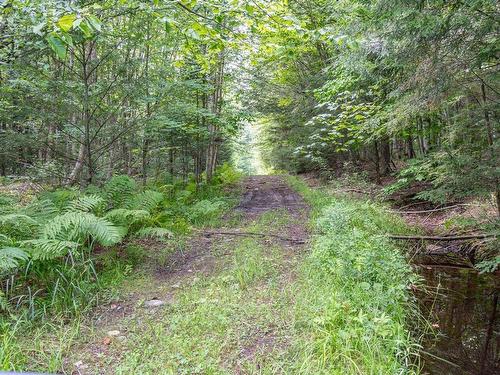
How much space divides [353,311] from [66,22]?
3242 mm

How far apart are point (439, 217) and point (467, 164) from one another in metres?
3.37

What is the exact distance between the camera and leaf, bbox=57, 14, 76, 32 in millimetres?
2148

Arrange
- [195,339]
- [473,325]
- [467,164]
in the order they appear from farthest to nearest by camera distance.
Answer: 1. [467,164]
2. [473,325]
3. [195,339]

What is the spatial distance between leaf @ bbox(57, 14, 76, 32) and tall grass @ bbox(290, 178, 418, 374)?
285 centimetres

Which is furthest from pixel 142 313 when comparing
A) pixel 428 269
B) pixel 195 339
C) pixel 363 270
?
pixel 428 269

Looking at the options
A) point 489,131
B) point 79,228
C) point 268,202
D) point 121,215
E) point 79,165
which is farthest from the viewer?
point 268,202

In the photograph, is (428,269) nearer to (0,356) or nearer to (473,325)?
(473,325)

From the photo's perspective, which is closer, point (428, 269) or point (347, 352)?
point (347, 352)

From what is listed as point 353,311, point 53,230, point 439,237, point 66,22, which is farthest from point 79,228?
point 439,237

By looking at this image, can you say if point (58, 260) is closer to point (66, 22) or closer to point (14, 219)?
point (14, 219)

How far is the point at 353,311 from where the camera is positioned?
10.5 ft

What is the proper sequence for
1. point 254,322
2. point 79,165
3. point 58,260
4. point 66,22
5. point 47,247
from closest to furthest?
point 66,22 < point 254,322 < point 47,247 < point 58,260 < point 79,165

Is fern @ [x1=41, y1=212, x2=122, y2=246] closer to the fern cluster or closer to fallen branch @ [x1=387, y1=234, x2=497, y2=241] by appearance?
the fern cluster

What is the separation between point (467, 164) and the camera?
521 centimetres
